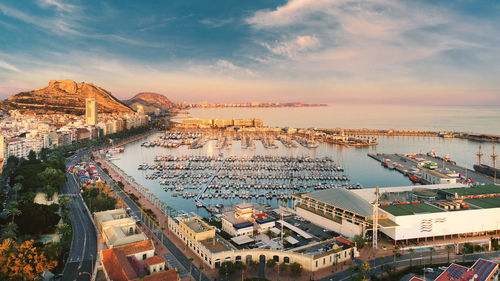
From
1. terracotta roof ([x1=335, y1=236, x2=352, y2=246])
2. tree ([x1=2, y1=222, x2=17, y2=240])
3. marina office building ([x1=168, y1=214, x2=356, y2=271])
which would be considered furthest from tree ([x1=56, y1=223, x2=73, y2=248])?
terracotta roof ([x1=335, y1=236, x2=352, y2=246])

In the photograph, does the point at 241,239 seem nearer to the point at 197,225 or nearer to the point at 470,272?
the point at 197,225

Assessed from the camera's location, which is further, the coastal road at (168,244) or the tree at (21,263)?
the coastal road at (168,244)

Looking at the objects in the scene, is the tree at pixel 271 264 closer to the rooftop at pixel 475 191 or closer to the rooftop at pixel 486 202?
the rooftop at pixel 486 202

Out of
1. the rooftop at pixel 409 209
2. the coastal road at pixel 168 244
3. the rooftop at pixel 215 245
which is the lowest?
the coastal road at pixel 168 244

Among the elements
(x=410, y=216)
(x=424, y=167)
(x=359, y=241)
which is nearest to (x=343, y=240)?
(x=359, y=241)

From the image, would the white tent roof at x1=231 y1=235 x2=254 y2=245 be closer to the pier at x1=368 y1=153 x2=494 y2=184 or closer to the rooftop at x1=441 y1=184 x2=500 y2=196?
the rooftop at x1=441 y1=184 x2=500 y2=196

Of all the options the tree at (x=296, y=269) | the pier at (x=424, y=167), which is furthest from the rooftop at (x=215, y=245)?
the pier at (x=424, y=167)

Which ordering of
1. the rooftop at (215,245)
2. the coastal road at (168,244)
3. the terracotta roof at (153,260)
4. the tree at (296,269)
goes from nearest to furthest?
1. the terracotta roof at (153,260)
2. the tree at (296,269)
3. the coastal road at (168,244)
4. the rooftop at (215,245)

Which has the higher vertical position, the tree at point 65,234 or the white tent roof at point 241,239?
the tree at point 65,234

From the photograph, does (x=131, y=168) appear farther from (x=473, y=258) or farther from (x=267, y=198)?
(x=473, y=258)
